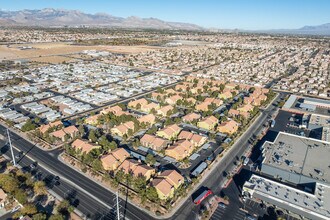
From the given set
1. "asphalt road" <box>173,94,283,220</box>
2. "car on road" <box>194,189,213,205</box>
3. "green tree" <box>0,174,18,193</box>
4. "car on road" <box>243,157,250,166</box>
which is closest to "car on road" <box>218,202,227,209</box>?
"car on road" <box>194,189,213,205</box>

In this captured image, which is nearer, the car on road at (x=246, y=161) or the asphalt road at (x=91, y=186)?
the asphalt road at (x=91, y=186)

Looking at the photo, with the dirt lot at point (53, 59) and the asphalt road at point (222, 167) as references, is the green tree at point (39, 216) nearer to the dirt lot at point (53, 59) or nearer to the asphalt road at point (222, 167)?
the asphalt road at point (222, 167)

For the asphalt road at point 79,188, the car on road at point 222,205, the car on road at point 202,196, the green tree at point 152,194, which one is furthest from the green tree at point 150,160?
the car on road at point 222,205

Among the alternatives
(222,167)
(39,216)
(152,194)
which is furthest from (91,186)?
(222,167)

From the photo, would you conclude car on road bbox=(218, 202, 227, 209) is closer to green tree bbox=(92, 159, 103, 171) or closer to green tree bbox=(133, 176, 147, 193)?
green tree bbox=(133, 176, 147, 193)

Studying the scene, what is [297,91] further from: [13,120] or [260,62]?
[13,120]

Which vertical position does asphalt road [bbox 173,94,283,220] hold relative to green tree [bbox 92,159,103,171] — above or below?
below

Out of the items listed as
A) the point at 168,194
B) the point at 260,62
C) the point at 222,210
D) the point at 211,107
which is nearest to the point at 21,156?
the point at 168,194

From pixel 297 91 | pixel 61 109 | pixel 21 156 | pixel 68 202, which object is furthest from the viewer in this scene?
pixel 297 91
